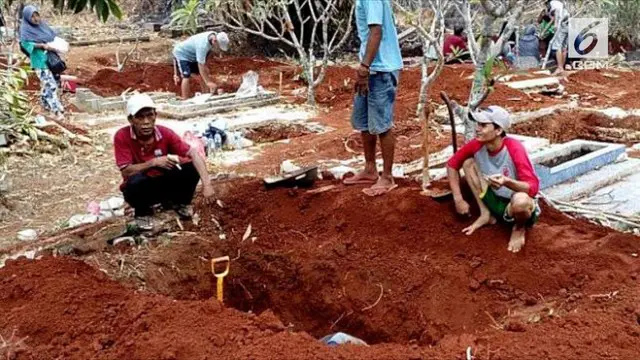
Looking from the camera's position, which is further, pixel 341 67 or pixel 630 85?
pixel 341 67

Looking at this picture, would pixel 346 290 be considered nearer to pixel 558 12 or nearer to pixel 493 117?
pixel 493 117

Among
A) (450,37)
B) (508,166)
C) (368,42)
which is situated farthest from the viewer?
(450,37)

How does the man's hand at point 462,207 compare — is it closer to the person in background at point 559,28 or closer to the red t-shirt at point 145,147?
the red t-shirt at point 145,147

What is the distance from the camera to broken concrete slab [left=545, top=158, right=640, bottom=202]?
5.71 metres

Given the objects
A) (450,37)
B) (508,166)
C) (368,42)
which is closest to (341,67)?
(450,37)

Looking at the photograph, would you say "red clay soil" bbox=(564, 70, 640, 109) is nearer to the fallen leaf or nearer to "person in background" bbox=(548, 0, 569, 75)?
"person in background" bbox=(548, 0, 569, 75)

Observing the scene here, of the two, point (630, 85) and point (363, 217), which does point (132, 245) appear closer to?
point (363, 217)

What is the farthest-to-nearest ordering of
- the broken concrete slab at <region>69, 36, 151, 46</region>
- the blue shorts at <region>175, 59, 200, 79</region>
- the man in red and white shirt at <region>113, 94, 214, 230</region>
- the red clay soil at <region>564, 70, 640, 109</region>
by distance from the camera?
the broken concrete slab at <region>69, 36, 151, 46</region>
the blue shorts at <region>175, 59, 200, 79</region>
the red clay soil at <region>564, 70, 640, 109</region>
the man in red and white shirt at <region>113, 94, 214, 230</region>

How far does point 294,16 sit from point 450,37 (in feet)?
13.7

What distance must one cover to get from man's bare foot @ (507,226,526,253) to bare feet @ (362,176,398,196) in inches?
43.1

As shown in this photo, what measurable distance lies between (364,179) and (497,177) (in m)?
1.64

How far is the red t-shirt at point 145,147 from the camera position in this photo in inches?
188

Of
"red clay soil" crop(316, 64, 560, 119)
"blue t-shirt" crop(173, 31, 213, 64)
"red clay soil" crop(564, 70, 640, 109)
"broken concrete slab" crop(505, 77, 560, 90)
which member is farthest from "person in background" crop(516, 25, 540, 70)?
"blue t-shirt" crop(173, 31, 213, 64)

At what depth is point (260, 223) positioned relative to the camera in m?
5.11
